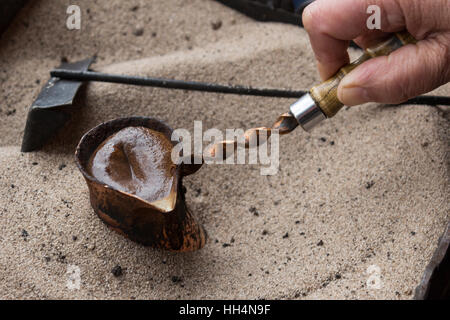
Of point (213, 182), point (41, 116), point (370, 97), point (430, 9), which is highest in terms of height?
point (430, 9)

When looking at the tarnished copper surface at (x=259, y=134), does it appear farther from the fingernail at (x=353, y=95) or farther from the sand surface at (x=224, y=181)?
the sand surface at (x=224, y=181)

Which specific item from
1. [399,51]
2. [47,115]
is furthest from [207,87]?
[399,51]

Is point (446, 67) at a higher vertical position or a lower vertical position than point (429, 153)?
higher

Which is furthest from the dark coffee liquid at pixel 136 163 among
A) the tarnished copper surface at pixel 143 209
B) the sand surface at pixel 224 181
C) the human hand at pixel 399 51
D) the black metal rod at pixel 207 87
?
the human hand at pixel 399 51

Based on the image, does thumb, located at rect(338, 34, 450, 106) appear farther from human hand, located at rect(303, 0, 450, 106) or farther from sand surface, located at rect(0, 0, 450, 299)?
sand surface, located at rect(0, 0, 450, 299)

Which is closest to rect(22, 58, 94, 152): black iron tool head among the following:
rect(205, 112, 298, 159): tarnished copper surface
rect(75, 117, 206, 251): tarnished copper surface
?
rect(75, 117, 206, 251): tarnished copper surface
